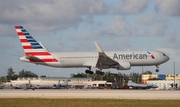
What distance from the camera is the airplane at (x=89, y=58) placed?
300 feet

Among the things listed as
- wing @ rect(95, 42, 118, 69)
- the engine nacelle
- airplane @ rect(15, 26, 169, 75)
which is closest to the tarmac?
wing @ rect(95, 42, 118, 69)

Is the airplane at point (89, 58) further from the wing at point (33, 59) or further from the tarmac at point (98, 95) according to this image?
the tarmac at point (98, 95)

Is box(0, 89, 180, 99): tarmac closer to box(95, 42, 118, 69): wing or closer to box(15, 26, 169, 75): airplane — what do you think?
box(95, 42, 118, 69): wing

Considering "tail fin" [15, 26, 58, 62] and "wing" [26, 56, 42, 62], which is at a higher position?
"tail fin" [15, 26, 58, 62]

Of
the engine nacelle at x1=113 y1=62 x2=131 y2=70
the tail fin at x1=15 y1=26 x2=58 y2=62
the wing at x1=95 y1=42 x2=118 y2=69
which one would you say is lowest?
the engine nacelle at x1=113 y1=62 x2=131 y2=70

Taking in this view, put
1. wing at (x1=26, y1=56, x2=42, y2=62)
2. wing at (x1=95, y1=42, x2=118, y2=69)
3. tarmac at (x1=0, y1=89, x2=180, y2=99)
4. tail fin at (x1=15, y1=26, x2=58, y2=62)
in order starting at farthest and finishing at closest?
tail fin at (x1=15, y1=26, x2=58, y2=62) → wing at (x1=26, y1=56, x2=42, y2=62) → wing at (x1=95, y1=42, x2=118, y2=69) → tarmac at (x1=0, y1=89, x2=180, y2=99)

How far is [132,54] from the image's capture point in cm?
9144

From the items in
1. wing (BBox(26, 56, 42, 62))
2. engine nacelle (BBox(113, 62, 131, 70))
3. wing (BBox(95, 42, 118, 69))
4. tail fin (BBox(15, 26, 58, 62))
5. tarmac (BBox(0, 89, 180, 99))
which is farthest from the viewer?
tail fin (BBox(15, 26, 58, 62))

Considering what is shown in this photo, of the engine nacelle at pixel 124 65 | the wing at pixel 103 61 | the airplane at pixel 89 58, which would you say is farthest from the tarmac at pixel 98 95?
the airplane at pixel 89 58

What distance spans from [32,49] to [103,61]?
600 inches

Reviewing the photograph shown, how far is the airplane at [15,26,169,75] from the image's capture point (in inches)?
3595
